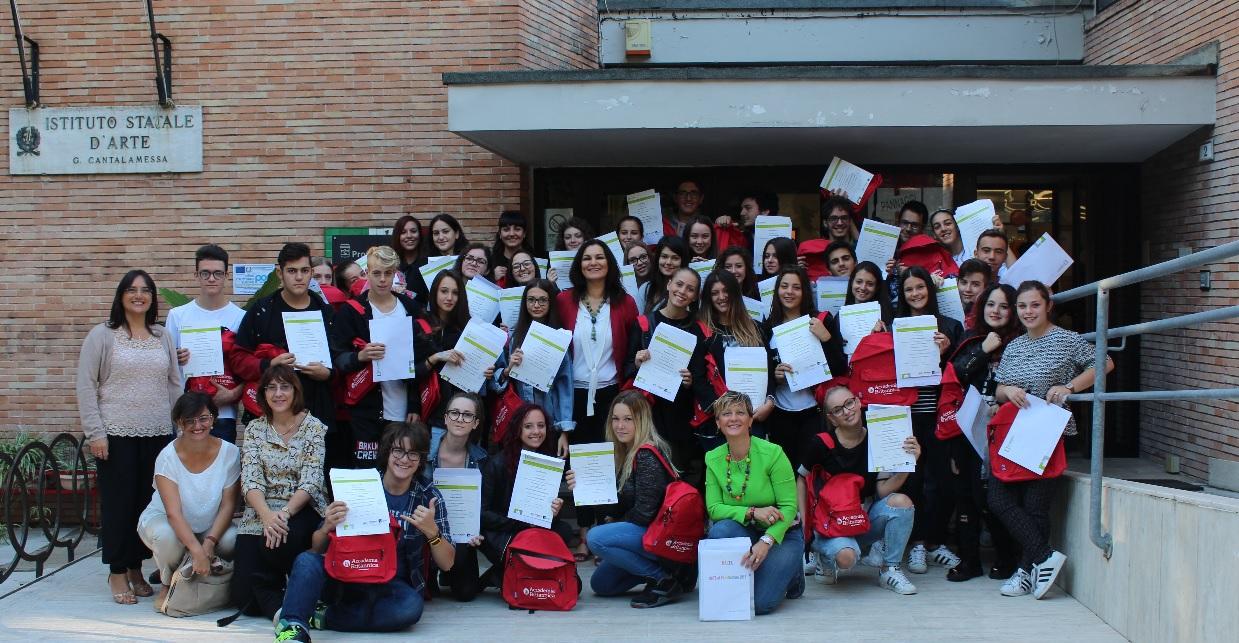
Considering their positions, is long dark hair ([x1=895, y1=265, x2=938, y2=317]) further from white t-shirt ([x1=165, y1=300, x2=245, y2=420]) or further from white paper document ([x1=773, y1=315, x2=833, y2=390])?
white t-shirt ([x1=165, y1=300, x2=245, y2=420])

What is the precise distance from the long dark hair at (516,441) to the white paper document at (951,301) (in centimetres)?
273

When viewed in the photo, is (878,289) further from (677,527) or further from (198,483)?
(198,483)

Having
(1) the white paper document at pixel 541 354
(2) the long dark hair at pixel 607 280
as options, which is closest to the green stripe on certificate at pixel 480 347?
(1) the white paper document at pixel 541 354

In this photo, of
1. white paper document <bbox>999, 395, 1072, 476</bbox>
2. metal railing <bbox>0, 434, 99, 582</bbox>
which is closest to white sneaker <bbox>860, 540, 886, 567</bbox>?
white paper document <bbox>999, 395, 1072, 476</bbox>

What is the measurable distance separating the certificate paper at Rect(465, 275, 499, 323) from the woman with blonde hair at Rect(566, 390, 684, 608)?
51.2 inches

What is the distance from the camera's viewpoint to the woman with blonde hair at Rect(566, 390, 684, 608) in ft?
20.8

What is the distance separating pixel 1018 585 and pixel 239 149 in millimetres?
7660

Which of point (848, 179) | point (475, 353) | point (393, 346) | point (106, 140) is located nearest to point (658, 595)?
point (475, 353)

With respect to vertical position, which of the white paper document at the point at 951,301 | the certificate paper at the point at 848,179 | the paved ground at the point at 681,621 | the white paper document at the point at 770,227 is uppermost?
the certificate paper at the point at 848,179

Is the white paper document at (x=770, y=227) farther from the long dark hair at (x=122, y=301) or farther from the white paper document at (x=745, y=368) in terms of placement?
the long dark hair at (x=122, y=301)

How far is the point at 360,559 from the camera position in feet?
18.7

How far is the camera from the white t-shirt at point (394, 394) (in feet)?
23.2

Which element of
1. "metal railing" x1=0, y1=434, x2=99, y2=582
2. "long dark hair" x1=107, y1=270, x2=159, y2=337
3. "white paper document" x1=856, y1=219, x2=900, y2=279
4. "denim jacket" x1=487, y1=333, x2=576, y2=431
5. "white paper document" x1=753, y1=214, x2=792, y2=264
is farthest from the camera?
"white paper document" x1=753, y1=214, x2=792, y2=264

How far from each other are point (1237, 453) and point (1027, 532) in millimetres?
3194
